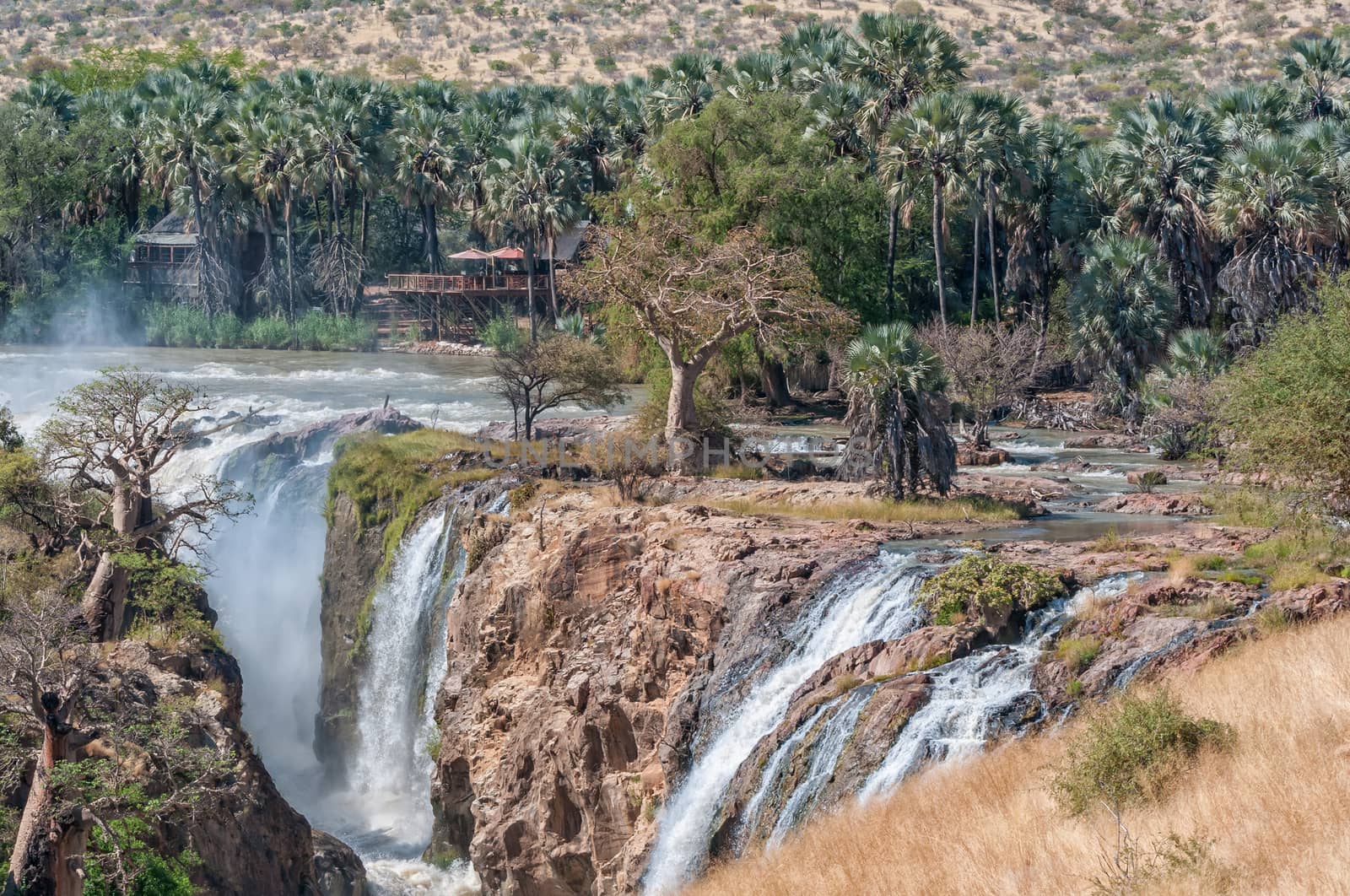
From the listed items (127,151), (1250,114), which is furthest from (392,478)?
(127,151)

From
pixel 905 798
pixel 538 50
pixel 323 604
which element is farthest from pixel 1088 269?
pixel 538 50

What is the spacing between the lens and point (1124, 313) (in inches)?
1989

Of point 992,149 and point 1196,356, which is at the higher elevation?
point 992,149

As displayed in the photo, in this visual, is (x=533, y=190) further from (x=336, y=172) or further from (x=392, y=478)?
(x=392, y=478)

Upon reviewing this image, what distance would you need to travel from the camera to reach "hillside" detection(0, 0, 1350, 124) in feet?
399

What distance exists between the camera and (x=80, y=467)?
25.1m

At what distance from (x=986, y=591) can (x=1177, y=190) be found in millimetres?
36071

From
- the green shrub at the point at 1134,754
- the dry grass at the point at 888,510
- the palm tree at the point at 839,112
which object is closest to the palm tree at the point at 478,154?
the palm tree at the point at 839,112

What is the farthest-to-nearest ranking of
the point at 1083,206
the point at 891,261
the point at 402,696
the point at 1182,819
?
1. the point at 1083,206
2. the point at 891,261
3. the point at 402,696
4. the point at 1182,819

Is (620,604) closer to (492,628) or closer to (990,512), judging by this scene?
(492,628)

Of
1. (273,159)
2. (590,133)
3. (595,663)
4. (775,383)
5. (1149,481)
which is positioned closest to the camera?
(595,663)

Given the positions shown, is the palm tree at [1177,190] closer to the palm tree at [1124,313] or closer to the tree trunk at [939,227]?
the palm tree at [1124,313]

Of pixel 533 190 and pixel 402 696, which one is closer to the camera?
pixel 402 696

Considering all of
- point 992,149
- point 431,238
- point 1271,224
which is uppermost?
point 992,149
